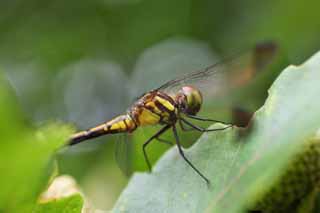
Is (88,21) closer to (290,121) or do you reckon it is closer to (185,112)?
(185,112)

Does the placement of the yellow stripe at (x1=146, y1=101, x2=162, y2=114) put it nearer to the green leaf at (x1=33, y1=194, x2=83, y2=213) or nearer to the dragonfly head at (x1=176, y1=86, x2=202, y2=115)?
the dragonfly head at (x1=176, y1=86, x2=202, y2=115)

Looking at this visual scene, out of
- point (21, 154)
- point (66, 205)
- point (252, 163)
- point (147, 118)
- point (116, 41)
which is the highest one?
point (21, 154)

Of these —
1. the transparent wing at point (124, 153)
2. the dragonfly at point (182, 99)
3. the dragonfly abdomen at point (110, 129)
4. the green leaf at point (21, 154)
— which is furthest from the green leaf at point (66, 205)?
the dragonfly abdomen at point (110, 129)

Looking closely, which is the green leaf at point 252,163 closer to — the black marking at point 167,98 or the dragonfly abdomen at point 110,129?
the black marking at point 167,98

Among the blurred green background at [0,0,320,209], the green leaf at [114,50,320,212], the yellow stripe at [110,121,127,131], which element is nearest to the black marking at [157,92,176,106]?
the yellow stripe at [110,121,127,131]

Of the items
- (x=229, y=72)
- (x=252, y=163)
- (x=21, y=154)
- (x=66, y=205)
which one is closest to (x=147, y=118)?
(x=229, y=72)

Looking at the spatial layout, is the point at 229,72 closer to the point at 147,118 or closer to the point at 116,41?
the point at 147,118
